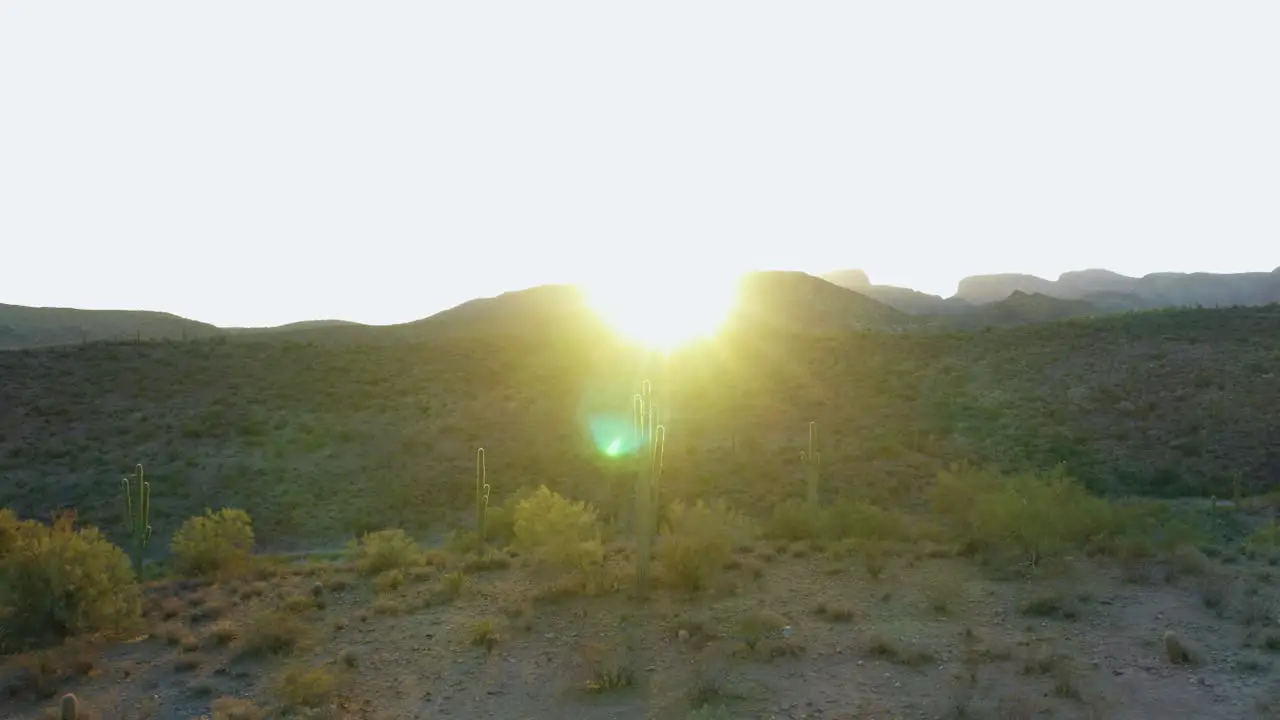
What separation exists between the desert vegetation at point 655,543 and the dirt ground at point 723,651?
0.07 meters

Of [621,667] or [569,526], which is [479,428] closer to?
[569,526]

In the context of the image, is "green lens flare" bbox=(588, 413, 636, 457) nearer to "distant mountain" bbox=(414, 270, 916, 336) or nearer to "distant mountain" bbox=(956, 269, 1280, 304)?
"distant mountain" bbox=(414, 270, 916, 336)

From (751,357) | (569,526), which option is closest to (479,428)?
(751,357)

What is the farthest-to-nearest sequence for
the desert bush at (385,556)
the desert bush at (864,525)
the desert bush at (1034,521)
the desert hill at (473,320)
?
the desert hill at (473,320), the desert bush at (864,525), the desert bush at (385,556), the desert bush at (1034,521)

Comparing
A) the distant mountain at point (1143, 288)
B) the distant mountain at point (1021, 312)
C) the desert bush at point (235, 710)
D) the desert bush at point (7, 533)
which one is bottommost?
the desert bush at point (235, 710)

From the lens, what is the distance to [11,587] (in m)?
15.3

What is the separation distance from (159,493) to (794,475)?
22.1m

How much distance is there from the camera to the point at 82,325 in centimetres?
9831

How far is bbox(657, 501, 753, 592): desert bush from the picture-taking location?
663 inches

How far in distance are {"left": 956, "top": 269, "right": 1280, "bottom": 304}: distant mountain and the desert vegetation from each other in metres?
100.0

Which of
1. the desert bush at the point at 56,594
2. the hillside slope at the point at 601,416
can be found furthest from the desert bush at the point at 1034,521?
the desert bush at the point at 56,594

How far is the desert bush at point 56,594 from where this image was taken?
1513cm

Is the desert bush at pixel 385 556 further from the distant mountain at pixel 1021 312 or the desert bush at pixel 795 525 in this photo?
the distant mountain at pixel 1021 312

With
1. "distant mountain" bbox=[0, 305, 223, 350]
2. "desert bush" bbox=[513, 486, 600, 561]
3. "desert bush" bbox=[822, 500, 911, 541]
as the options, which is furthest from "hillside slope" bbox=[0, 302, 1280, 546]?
"distant mountain" bbox=[0, 305, 223, 350]
